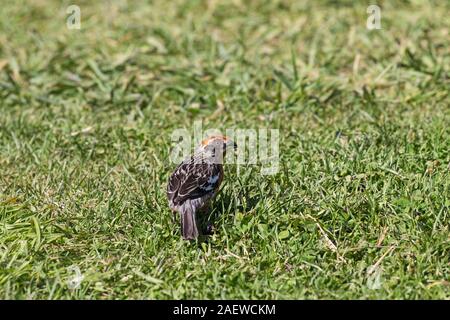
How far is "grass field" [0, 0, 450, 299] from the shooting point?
664 centimetres

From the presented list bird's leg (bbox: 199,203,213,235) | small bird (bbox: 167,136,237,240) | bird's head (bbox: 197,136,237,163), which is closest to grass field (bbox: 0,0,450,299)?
bird's leg (bbox: 199,203,213,235)

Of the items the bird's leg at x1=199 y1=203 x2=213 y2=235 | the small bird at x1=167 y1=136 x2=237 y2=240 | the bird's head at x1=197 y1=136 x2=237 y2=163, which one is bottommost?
the bird's leg at x1=199 y1=203 x2=213 y2=235

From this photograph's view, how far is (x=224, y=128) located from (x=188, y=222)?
8.81 ft

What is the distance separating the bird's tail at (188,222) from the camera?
6.89 meters

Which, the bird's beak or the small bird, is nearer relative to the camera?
the small bird

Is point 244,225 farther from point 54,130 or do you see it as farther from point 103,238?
point 54,130

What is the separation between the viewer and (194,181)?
7.26m

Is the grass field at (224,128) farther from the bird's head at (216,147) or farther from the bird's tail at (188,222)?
the bird's head at (216,147)

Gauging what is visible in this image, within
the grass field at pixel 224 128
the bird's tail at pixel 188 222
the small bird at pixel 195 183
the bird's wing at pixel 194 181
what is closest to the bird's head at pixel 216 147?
the small bird at pixel 195 183

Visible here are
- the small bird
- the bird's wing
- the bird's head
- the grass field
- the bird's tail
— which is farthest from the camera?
the bird's head

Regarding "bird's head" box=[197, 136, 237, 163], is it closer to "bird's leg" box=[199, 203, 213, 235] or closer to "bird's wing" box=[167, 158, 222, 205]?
"bird's wing" box=[167, 158, 222, 205]

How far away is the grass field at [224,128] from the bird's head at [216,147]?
301 millimetres

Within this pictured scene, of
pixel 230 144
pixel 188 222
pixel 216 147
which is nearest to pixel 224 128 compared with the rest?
pixel 230 144
